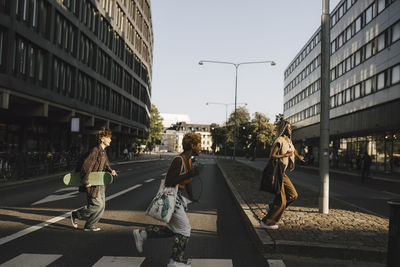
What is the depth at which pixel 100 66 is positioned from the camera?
35844 mm

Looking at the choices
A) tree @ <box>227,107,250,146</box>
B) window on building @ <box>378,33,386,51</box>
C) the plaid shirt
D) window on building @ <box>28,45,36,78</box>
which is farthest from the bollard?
tree @ <box>227,107,250,146</box>

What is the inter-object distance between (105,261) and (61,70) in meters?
24.1

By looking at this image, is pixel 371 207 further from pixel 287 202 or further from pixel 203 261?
pixel 203 261

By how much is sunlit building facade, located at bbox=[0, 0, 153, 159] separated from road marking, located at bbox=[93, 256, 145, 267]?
15.5 m

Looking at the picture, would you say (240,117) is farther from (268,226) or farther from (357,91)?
(268,226)

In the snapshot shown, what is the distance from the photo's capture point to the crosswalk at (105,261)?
4.44 meters

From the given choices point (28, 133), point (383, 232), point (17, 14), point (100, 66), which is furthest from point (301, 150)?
point (383, 232)

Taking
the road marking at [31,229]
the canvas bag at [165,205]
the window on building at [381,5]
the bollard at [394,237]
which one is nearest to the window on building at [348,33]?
the window on building at [381,5]

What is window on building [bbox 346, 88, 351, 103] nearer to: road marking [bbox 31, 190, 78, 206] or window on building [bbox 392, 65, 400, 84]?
window on building [bbox 392, 65, 400, 84]

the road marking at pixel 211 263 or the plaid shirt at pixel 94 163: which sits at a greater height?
the plaid shirt at pixel 94 163

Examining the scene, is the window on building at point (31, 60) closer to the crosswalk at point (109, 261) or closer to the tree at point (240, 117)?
the crosswalk at point (109, 261)

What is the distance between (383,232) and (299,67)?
59.0 meters

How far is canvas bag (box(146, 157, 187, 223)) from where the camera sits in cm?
419

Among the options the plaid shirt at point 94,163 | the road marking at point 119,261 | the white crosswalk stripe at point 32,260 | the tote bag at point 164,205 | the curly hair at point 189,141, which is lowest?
the white crosswalk stripe at point 32,260
